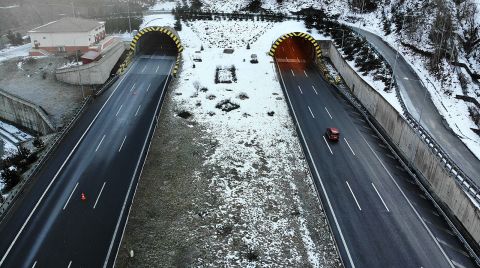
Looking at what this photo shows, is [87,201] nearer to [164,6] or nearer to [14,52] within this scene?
[14,52]

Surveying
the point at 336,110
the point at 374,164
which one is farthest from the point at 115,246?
the point at 336,110

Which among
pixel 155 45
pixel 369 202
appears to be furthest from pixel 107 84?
pixel 369 202

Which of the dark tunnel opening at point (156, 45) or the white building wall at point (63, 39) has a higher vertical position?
the white building wall at point (63, 39)

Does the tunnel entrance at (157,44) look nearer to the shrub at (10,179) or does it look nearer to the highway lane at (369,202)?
the highway lane at (369,202)

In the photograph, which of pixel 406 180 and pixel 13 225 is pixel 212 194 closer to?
pixel 13 225

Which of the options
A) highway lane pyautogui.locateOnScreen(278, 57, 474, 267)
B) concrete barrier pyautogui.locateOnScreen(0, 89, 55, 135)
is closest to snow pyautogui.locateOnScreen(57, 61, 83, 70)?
concrete barrier pyautogui.locateOnScreen(0, 89, 55, 135)

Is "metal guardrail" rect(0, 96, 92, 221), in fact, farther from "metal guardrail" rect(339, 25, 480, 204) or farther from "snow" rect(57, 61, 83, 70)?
"metal guardrail" rect(339, 25, 480, 204)

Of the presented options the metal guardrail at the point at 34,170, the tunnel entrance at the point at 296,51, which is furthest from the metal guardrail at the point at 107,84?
the tunnel entrance at the point at 296,51
